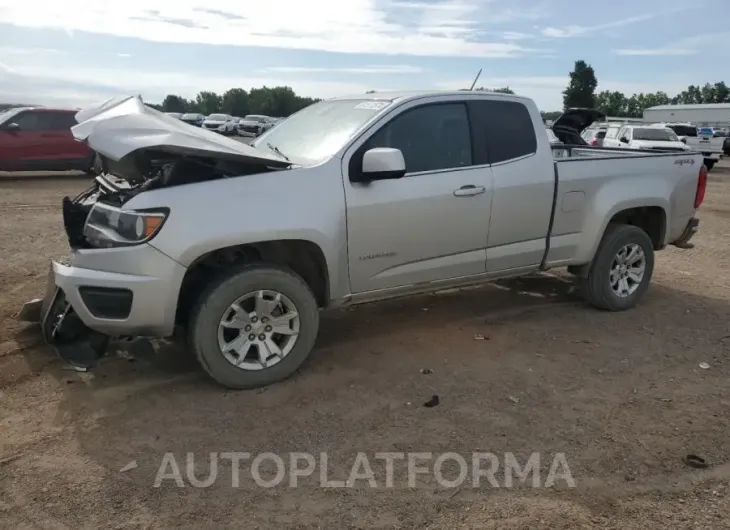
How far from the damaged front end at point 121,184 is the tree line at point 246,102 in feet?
250

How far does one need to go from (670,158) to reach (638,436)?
10.4 feet

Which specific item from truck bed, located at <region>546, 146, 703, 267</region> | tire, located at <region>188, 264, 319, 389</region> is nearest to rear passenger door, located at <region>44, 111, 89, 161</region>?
tire, located at <region>188, 264, 319, 389</region>

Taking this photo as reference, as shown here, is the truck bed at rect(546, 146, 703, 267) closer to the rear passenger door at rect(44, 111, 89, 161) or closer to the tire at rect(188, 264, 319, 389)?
the tire at rect(188, 264, 319, 389)

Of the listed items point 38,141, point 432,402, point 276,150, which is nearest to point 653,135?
point 38,141

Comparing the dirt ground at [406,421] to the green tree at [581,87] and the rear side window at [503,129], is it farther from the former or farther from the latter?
the green tree at [581,87]

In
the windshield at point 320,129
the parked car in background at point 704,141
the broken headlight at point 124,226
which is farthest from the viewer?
the parked car in background at point 704,141

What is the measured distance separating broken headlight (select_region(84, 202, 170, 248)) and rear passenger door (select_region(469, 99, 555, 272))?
246 centimetres

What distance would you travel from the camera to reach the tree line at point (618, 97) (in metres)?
65.2

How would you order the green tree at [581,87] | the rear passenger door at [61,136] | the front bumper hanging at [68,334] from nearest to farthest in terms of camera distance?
the front bumper hanging at [68,334] < the rear passenger door at [61,136] < the green tree at [581,87]

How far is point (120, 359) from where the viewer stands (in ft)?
14.9

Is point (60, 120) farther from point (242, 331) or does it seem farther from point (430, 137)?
point (242, 331)

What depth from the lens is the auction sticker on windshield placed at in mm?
4641

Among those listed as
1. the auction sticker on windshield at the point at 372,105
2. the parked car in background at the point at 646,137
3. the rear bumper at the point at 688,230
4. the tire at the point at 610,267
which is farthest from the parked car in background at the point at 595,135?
the auction sticker on windshield at the point at 372,105

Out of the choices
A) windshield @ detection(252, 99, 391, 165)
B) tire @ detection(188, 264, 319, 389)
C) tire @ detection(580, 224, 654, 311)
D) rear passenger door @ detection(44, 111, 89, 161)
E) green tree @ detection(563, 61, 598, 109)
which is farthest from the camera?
green tree @ detection(563, 61, 598, 109)
